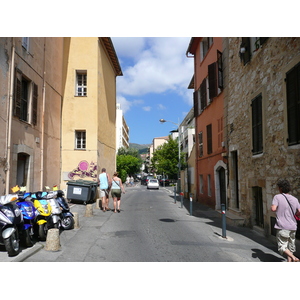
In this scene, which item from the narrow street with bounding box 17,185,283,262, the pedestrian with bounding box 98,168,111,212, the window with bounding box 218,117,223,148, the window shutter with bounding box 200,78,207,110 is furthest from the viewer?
the window shutter with bounding box 200,78,207,110

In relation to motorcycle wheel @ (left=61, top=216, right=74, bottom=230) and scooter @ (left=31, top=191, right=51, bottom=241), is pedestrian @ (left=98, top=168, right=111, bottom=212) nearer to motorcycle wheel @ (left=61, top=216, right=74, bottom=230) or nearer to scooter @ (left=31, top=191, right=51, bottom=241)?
motorcycle wheel @ (left=61, top=216, right=74, bottom=230)

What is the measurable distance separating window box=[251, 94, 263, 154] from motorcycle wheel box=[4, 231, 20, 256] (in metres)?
6.66

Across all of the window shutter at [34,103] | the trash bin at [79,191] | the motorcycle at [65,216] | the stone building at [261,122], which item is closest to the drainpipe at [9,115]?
the window shutter at [34,103]

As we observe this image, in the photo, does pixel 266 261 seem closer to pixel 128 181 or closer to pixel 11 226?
pixel 11 226

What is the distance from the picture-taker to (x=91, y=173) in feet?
54.9

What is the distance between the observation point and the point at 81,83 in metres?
17.7

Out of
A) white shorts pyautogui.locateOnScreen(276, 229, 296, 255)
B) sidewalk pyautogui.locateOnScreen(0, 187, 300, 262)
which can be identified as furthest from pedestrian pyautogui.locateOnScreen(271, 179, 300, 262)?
sidewalk pyautogui.locateOnScreen(0, 187, 300, 262)

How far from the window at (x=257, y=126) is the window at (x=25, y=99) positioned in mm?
8175

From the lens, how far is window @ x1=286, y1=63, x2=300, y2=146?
240 inches

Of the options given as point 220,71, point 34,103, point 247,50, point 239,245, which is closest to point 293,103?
point 239,245

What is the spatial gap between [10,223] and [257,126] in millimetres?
7046

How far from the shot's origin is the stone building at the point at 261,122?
250 inches

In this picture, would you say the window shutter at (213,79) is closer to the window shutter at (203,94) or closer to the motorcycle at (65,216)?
the window shutter at (203,94)

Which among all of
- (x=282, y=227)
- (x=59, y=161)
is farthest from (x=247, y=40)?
(x=59, y=161)
